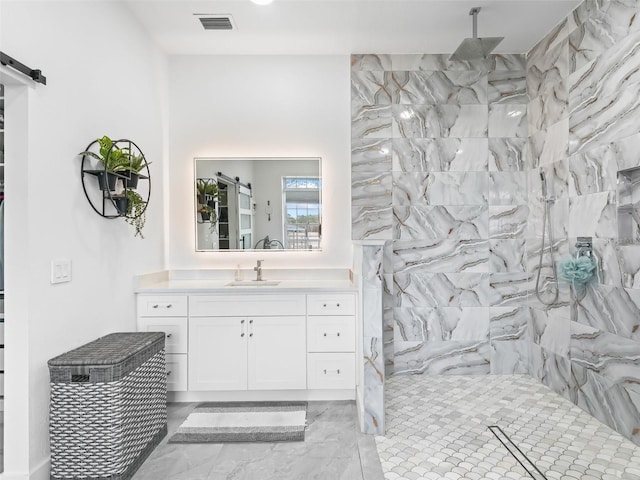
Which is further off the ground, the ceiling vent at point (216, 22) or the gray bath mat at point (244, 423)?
the ceiling vent at point (216, 22)

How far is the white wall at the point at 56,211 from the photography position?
187cm

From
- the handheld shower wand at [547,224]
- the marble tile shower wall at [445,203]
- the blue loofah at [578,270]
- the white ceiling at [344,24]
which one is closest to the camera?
the blue loofah at [578,270]

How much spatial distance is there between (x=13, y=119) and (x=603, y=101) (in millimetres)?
3364

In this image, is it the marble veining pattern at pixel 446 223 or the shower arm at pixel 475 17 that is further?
the marble veining pattern at pixel 446 223

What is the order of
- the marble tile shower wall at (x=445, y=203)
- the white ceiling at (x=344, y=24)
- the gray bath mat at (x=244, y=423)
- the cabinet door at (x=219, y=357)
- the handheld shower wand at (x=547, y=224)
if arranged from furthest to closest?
1. the marble tile shower wall at (x=445, y=203)
2. the handheld shower wand at (x=547, y=224)
3. the cabinet door at (x=219, y=357)
4. the white ceiling at (x=344, y=24)
5. the gray bath mat at (x=244, y=423)

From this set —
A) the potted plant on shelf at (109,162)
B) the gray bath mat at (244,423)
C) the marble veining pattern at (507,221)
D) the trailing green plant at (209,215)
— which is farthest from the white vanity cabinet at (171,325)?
Answer: the marble veining pattern at (507,221)

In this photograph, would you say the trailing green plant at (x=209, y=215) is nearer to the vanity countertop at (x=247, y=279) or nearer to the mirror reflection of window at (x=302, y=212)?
the vanity countertop at (x=247, y=279)

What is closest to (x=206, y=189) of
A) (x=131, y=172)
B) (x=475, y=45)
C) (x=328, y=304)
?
(x=131, y=172)

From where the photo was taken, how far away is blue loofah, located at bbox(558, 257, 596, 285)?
8.68 ft

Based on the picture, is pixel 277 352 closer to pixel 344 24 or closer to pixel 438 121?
pixel 438 121

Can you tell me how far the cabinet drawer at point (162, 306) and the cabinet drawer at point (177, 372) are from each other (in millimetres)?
311

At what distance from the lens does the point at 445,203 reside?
11.7ft

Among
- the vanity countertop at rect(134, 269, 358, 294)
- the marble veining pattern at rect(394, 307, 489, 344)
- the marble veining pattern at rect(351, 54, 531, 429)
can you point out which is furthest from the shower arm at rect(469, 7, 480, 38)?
the marble veining pattern at rect(394, 307, 489, 344)

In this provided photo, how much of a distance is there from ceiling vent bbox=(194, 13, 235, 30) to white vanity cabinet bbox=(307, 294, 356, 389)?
7.10 feet
